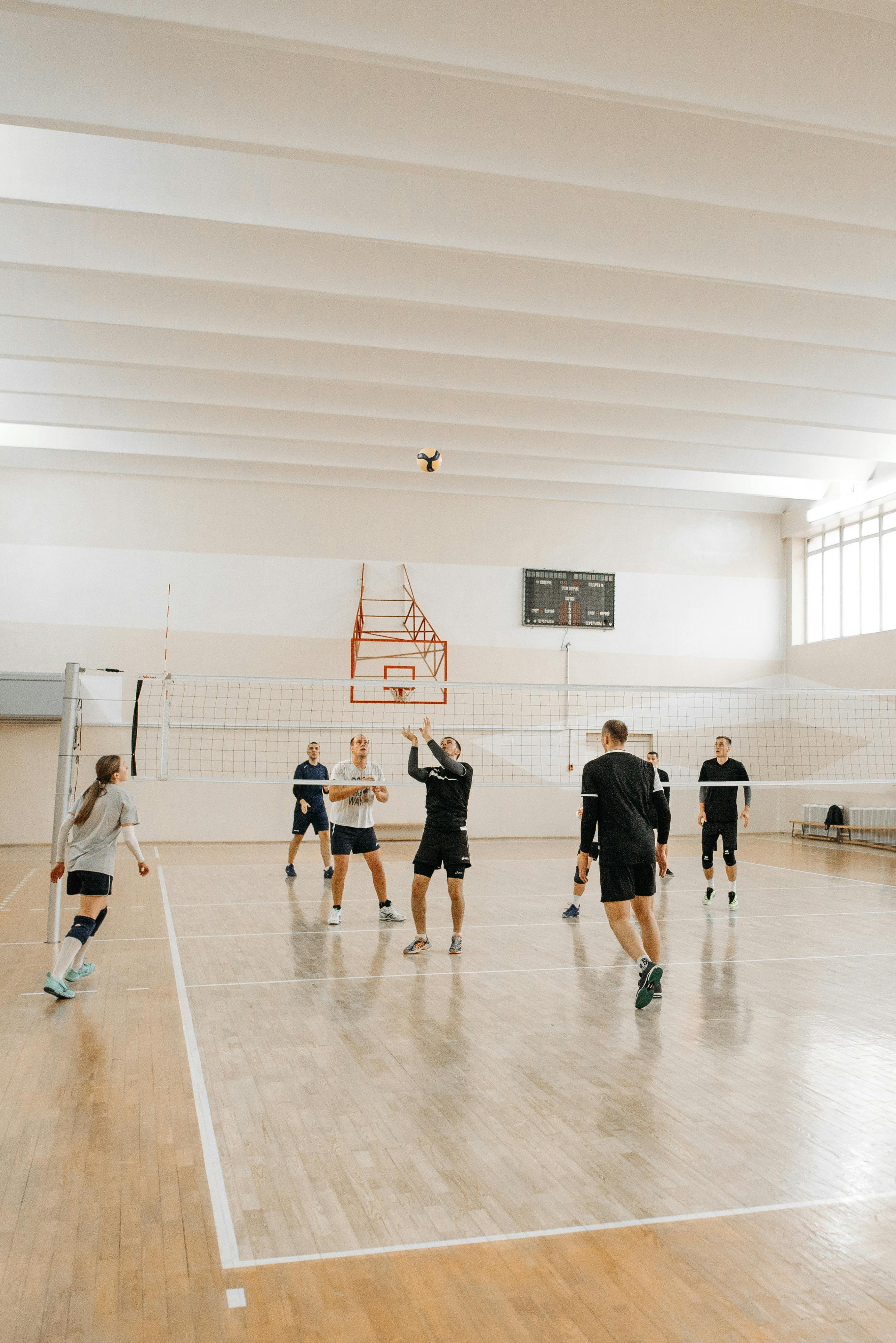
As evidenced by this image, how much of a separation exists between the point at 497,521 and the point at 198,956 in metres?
11.4

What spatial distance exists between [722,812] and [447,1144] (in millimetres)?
6569

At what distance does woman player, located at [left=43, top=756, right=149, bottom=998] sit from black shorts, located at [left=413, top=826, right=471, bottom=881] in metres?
2.10

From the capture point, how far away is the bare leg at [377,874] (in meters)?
8.61

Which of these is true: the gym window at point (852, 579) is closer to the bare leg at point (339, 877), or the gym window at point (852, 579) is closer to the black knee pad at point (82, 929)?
the bare leg at point (339, 877)

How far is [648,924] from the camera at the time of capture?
241 inches

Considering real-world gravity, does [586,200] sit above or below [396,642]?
above

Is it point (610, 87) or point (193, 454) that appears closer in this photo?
point (610, 87)

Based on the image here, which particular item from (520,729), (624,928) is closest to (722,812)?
(624,928)

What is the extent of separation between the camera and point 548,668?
1767 centimetres

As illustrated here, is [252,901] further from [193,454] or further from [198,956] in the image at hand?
[193,454]

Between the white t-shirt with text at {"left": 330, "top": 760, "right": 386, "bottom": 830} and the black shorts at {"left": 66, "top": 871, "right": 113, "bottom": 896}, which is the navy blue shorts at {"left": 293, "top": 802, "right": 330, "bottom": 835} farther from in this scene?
the black shorts at {"left": 66, "top": 871, "right": 113, "bottom": 896}

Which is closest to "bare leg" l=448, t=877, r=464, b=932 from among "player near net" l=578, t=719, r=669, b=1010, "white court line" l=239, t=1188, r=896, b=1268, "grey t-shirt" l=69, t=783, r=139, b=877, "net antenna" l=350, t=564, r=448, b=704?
"player near net" l=578, t=719, r=669, b=1010

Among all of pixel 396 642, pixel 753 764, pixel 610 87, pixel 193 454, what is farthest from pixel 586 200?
pixel 753 764

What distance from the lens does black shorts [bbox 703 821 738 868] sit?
9703 mm
